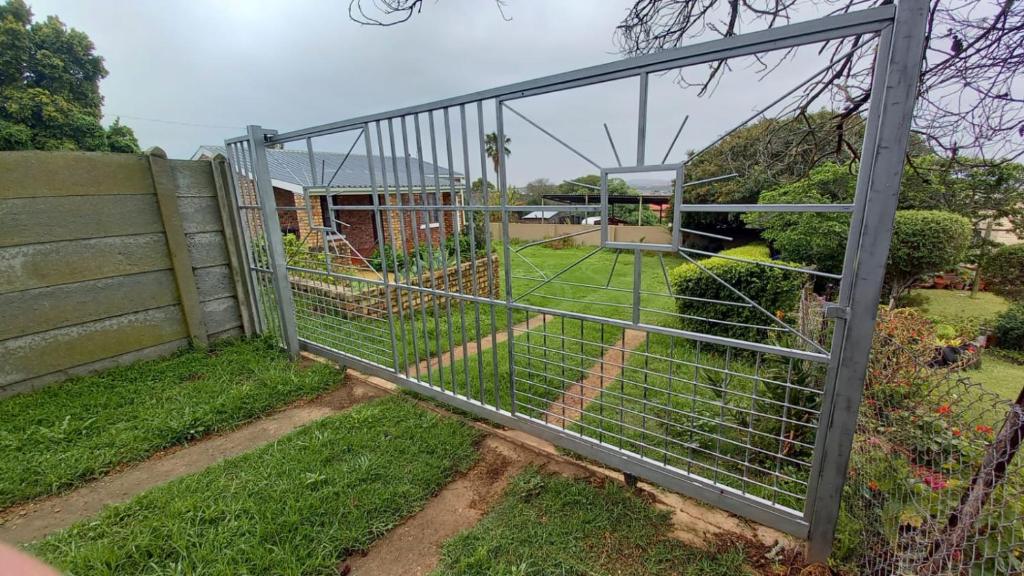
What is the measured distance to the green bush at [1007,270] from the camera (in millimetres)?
7062

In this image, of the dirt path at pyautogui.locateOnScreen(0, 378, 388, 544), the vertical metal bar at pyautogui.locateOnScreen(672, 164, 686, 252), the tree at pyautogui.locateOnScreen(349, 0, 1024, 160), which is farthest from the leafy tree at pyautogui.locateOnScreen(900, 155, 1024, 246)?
the dirt path at pyautogui.locateOnScreen(0, 378, 388, 544)

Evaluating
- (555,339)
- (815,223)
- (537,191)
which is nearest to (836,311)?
(537,191)

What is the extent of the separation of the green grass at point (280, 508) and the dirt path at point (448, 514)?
0.21 ft

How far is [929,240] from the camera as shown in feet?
18.7

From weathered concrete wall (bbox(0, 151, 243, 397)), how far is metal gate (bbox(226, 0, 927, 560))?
41 centimetres

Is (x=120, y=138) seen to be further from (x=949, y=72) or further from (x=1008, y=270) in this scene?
(x=1008, y=270)

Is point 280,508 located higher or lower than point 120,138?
lower

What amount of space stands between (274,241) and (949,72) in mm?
4524

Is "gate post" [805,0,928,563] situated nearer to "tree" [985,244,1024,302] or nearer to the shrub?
the shrub

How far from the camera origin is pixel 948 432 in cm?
171

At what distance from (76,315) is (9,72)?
17197 millimetres

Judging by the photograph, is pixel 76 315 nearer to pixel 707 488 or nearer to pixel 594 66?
pixel 594 66

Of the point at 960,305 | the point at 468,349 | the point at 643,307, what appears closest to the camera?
the point at 643,307

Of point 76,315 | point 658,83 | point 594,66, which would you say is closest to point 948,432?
point 658,83
